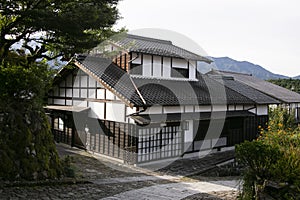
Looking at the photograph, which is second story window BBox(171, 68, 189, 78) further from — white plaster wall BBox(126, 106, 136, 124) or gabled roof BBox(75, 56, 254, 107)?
white plaster wall BBox(126, 106, 136, 124)

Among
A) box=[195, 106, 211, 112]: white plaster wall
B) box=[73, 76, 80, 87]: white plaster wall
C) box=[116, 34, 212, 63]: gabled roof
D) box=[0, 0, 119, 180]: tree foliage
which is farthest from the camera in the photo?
box=[73, 76, 80, 87]: white plaster wall

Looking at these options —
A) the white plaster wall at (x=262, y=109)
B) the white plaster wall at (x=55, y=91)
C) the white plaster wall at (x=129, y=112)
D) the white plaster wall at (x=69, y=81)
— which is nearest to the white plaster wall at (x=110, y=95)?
the white plaster wall at (x=129, y=112)

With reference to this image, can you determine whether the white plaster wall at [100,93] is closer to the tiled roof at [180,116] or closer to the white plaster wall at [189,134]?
the tiled roof at [180,116]

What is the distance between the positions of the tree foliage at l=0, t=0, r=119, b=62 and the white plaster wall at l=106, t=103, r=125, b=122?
13.6 ft

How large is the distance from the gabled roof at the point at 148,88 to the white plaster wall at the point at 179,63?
3.15 ft

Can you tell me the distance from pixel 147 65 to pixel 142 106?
3.92 meters

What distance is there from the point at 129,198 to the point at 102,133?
7.60m

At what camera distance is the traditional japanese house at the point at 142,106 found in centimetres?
1390

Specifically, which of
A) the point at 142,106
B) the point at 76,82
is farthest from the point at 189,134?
the point at 76,82

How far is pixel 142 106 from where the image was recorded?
13.0m

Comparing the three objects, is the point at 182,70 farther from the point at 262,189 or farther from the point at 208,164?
the point at 262,189

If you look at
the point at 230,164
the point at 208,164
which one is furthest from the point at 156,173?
the point at 230,164

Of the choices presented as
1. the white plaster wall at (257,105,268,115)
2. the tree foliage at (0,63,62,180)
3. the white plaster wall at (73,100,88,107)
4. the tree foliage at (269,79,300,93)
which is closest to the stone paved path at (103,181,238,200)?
the tree foliage at (0,63,62,180)

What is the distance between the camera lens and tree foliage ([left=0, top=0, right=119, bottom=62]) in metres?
8.76
